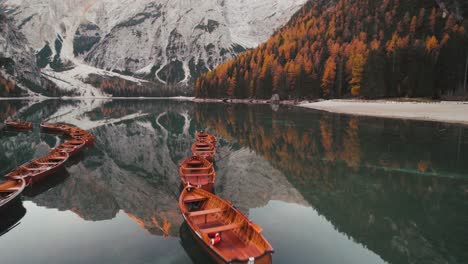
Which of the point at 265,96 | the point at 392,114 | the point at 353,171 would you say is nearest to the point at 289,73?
the point at 265,96

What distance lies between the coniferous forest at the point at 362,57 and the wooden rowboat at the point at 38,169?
93.7m

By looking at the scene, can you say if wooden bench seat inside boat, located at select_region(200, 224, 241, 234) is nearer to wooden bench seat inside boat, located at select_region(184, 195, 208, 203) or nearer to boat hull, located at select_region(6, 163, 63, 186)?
wooden bench seat inside boat, located at select_region(184, 195, 208, 203)

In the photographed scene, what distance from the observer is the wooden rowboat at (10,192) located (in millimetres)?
17717

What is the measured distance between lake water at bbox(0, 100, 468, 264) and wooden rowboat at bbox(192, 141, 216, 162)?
1.42 meters

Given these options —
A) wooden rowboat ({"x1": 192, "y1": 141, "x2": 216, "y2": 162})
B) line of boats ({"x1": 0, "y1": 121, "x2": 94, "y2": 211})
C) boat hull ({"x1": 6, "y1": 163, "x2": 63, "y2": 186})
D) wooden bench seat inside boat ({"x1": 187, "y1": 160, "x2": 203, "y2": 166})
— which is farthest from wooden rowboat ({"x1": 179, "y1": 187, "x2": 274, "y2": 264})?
boat hull ({"x1": 6, "y1": 163, "x2": 63, "y2": 186})

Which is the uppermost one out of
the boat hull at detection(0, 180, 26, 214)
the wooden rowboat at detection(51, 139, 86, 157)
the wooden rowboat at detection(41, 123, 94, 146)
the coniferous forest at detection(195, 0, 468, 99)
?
the coniferous forest at detection(195, 0, 468, 99)

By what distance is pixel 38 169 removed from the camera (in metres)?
25.4

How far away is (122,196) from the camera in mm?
22312

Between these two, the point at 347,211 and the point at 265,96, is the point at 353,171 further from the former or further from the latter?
the point at 265,96

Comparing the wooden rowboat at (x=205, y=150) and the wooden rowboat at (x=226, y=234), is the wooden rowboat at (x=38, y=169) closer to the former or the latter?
the wooden rowboat at (x=205, y=150)

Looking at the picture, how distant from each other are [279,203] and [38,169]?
20.1 meters

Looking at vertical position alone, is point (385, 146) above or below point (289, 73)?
below

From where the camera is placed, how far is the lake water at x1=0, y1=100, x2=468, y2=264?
1415 centimetres

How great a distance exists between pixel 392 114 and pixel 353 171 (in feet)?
171
